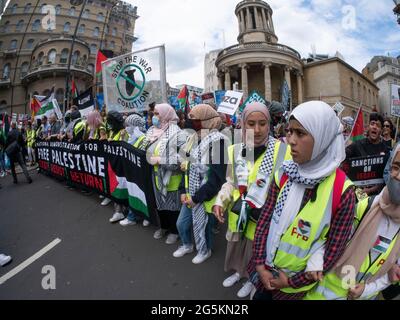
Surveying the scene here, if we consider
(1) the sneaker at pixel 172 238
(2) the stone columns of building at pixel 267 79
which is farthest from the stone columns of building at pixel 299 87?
(1) the sneaker at pixel 172 238

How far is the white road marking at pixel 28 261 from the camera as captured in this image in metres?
2.75

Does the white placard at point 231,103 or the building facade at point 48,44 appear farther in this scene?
the building facade at point 48,44

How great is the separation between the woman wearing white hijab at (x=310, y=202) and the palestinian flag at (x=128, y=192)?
2693 mm

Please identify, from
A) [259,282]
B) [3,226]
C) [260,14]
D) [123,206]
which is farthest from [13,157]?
[260,14]

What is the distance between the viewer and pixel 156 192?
11.4ft

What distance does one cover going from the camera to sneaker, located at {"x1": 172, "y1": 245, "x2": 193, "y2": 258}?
304 centimetres

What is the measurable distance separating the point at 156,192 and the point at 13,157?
6617mm

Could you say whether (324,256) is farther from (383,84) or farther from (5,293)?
(383,84)

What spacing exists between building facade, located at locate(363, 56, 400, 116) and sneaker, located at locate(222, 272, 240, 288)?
6546cm

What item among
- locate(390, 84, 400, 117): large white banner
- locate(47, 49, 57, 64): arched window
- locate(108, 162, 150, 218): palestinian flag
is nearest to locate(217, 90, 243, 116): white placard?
locate(390, 84, 400, 117): large white banner

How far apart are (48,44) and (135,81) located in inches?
1654

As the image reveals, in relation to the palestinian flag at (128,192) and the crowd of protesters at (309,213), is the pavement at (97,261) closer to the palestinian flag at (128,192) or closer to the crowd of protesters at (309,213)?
the palestinian flag at (128,192)

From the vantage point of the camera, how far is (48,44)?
1412 inches

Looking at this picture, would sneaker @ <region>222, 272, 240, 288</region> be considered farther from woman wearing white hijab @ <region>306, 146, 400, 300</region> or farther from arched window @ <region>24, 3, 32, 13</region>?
arched window @ <region>24, 3, 32, 13</region>
